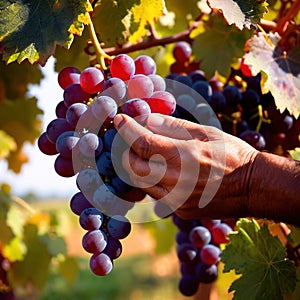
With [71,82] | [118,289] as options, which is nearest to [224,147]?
[71,82]

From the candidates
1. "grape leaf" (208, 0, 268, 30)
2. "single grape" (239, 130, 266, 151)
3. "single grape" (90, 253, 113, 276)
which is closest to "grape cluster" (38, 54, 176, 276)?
"single grape" (90, 253, 113, 276)

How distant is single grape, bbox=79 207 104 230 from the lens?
96 cm

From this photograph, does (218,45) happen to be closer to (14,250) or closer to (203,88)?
(203,88)

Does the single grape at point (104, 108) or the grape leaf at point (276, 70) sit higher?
the single grape at point (104, 108)

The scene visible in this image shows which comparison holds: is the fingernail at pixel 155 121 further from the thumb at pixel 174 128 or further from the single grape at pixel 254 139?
the single grape at pixel 254 139

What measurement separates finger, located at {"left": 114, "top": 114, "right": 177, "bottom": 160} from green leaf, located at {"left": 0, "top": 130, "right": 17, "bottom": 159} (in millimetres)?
1197

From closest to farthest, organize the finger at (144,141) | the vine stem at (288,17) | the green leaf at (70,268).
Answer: the finger at (144,141) → the vine stem at (288,17) → the green leaf at (70,268)

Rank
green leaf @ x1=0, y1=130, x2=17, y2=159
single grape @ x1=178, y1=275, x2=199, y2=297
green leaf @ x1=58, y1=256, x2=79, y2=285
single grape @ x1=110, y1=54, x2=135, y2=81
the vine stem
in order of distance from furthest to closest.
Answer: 1. green leaf @ x1=58, y1=256, x2=79, y2=285
2. green leaf @ x1=0, y1=130, x2=17, y2=159
3. single grape @ x1=178, y1=275, x2=199, y2=297
4. the vine stem
5. single grape @ x1=110, y1=54, x2=135, y2=81

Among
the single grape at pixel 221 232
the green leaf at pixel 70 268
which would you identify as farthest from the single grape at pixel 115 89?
the green leaf at pixel 70 268

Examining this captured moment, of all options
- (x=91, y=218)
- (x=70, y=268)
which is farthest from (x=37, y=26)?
(x=70, y=268)

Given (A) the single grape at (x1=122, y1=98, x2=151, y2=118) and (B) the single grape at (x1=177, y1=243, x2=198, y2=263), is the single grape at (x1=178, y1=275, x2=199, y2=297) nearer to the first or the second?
(B) the single grape at (x1=177, y1=243, x2=198, y2=263)

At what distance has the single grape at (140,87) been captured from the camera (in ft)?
3.36

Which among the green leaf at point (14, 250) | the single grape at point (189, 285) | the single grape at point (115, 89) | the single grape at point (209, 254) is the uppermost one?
the single grape at point (115, 89)

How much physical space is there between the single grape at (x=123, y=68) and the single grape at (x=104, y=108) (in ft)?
0.22
